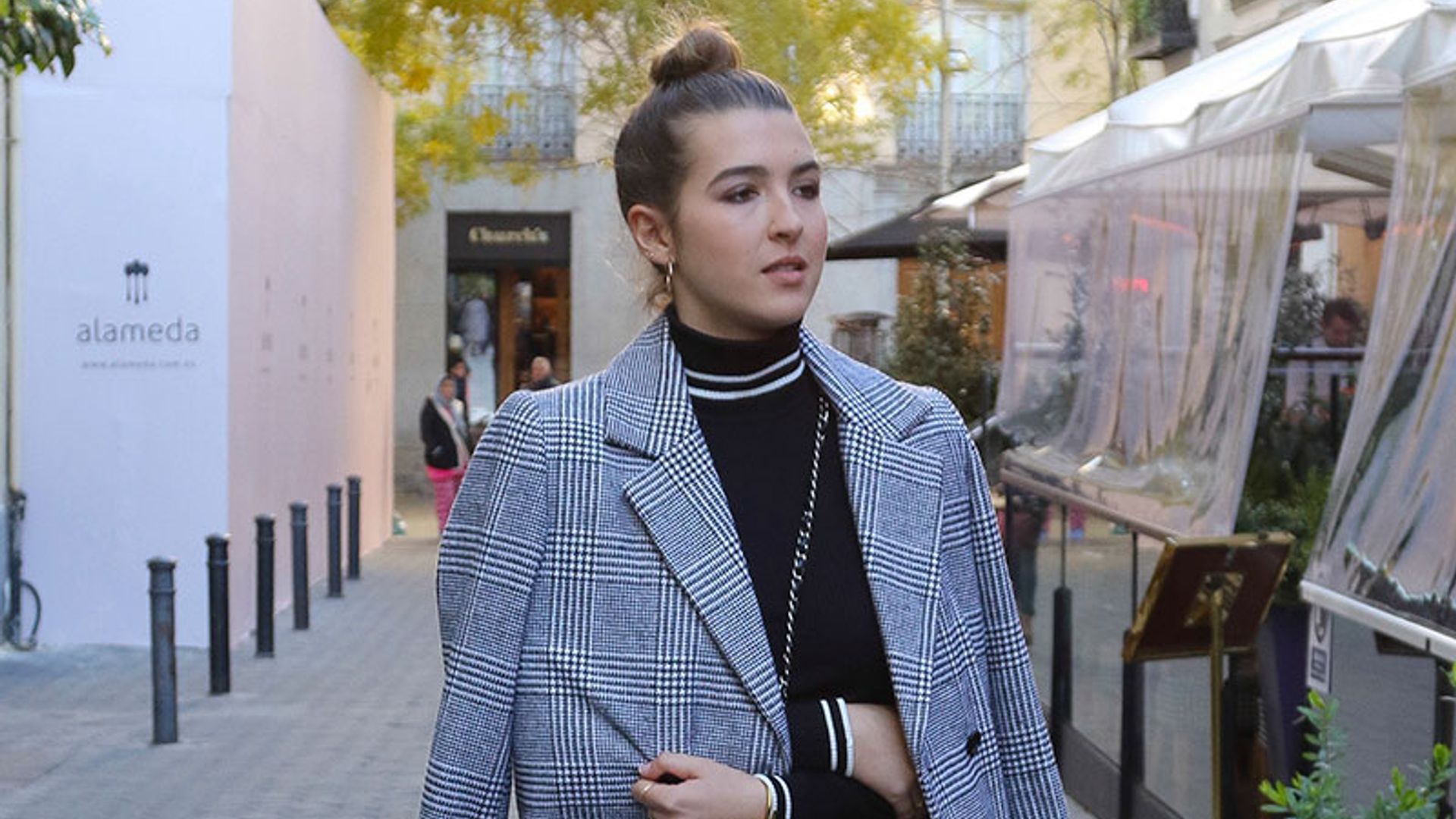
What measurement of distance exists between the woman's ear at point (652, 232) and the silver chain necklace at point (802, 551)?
0.26m

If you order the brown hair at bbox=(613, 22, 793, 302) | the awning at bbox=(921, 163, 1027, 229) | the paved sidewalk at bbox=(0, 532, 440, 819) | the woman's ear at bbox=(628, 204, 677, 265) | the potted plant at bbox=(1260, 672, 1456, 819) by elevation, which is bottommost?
the paved sidewalk at bbox=(0, 532, 440, 819)

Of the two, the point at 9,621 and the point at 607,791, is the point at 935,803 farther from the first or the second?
the point at 9,621

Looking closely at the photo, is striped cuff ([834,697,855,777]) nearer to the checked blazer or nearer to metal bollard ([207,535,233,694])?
the checked blazer

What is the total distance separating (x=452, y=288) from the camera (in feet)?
124

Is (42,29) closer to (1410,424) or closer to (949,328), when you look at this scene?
(1410,424)

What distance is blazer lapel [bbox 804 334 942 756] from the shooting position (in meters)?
2.78

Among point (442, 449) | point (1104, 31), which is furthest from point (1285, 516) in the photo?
point (1104, 31)

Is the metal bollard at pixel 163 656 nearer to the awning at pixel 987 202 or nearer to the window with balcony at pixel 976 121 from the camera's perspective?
the awning at pixel 987 202

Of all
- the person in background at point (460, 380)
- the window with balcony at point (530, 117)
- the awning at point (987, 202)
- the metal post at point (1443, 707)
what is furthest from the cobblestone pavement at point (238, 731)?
the window with balcony at point (530, 117)

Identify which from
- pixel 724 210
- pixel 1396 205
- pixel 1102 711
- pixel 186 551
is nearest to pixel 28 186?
pixel 186 551

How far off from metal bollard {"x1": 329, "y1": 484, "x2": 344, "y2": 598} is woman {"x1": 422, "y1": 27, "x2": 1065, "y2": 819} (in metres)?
15.6

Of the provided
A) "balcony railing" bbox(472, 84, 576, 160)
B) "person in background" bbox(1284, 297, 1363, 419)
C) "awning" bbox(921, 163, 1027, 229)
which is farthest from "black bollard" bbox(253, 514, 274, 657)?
"balcony railing" bbox(472, 84, 576, 160)

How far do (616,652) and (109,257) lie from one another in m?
12.3

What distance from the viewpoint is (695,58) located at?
9.77ft
